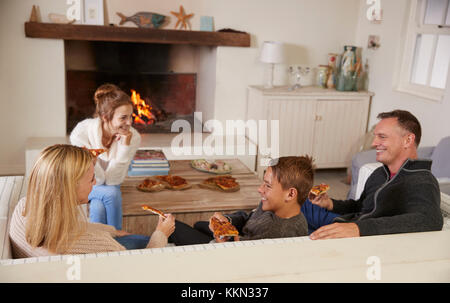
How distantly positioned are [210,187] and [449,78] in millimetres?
2122

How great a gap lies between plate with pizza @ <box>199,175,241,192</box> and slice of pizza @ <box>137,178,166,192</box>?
0.27 m

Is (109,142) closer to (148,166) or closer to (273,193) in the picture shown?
(148,166)

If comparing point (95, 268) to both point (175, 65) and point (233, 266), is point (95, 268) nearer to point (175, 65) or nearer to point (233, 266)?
point (233, 266)

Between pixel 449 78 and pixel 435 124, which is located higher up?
pixel 449 78

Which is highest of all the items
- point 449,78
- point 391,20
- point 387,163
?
point 391,20

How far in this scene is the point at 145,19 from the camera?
432 centimetres

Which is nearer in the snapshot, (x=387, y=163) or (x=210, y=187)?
(x=387, y=163)

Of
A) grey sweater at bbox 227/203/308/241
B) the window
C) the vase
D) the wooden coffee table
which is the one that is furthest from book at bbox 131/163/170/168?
the window

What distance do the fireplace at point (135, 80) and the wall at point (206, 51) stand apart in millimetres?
246

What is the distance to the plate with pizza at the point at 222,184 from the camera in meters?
3.03

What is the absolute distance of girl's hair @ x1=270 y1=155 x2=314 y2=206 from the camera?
2.00 meters

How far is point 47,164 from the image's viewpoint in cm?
148

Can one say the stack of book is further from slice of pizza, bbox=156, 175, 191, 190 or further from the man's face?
the man's face
